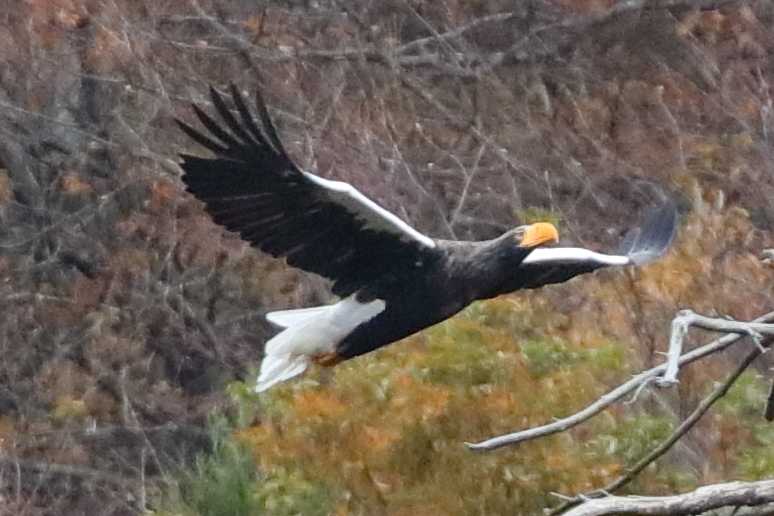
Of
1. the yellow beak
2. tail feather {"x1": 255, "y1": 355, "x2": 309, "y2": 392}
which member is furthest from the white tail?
the yellow beak

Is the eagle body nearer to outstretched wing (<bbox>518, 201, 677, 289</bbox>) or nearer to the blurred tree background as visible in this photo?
outstretched wing (<bbox>518, 201, 677, 289</bbox>)

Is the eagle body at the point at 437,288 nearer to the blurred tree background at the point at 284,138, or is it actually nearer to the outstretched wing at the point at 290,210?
the outstretched wing at the point at 290,210

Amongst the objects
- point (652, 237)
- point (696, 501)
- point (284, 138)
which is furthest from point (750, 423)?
point (284, 138)

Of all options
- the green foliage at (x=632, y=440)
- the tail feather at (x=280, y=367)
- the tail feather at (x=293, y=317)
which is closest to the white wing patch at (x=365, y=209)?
the tail feather at (x=293, y=317)

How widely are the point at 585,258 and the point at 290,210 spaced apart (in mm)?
777

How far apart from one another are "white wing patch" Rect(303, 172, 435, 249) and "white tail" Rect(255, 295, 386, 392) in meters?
0.20

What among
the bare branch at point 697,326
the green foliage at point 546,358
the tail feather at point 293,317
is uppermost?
the bare branch at point 697,326

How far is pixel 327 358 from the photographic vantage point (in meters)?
5.42

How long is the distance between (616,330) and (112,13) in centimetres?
444

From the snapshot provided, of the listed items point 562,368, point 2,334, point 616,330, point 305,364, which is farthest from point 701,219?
point 2,334

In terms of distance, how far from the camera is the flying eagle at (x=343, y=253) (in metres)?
5.07

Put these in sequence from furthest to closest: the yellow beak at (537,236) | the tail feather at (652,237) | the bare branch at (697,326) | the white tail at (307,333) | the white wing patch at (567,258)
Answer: the tail feather at (652,237)
the white wing patch at (567,258)
the white tail at (307,333)
the yellow beak at (537,236)
the bare branch at (697,326)

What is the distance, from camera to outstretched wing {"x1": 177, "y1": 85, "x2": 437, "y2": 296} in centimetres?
504

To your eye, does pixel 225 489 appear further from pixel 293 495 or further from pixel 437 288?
pixel 437 288
